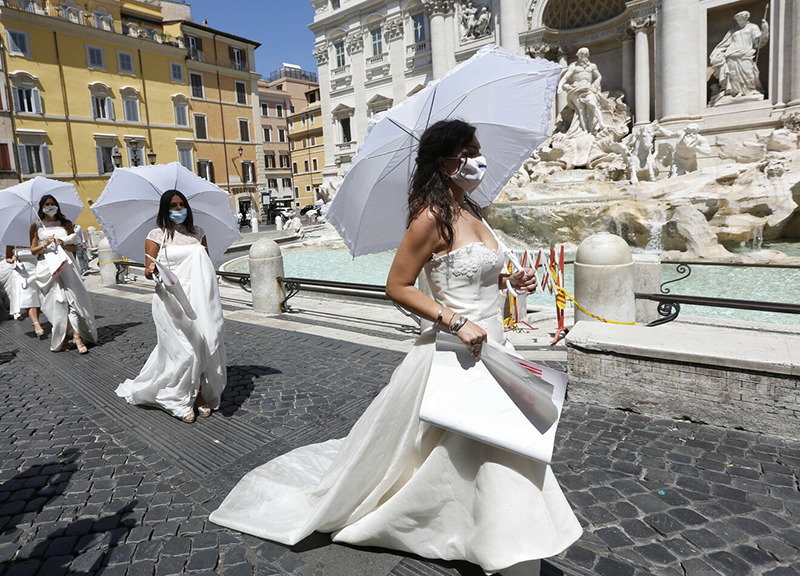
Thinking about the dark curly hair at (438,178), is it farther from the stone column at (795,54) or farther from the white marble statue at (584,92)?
the white marble statue at (584,92)

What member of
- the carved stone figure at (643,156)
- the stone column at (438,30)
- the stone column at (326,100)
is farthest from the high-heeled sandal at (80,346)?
the stone column at (326,100)

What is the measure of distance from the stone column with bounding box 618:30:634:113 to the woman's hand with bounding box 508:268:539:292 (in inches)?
965

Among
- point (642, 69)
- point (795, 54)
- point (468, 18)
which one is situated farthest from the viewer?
point (468, 18)

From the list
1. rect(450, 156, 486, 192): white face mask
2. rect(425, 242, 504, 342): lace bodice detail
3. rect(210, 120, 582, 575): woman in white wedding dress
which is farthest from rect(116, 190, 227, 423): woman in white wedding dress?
rect(450, 156, 486, 192): white face mask

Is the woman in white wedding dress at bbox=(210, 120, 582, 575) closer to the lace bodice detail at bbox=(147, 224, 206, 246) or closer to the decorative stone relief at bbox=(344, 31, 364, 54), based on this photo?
the lace bodice detail at bbox=(147, 224, 206, 246)

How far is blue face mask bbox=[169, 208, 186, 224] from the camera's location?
430cm

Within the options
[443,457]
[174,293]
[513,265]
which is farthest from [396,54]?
[443,457]

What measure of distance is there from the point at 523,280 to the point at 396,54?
33.1 metres

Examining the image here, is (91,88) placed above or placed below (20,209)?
above

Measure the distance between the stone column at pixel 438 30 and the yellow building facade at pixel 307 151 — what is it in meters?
32.0

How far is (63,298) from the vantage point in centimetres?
671

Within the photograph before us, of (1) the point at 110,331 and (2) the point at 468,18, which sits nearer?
(1) the point at 110,331

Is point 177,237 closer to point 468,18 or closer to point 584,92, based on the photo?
point 584,92

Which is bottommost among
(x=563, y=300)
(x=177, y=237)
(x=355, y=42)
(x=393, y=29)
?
(x=563, y=300)
